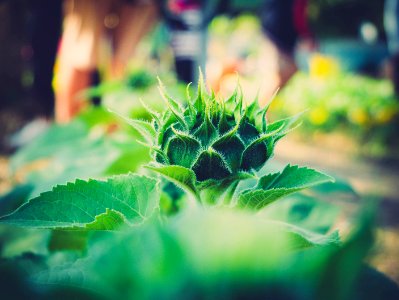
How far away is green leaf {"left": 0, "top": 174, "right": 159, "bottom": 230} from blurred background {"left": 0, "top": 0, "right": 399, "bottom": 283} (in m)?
0.16

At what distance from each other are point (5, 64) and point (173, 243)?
22.3 feet

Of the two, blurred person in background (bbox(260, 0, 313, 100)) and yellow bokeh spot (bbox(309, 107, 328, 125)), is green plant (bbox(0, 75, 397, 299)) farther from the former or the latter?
yellow bokeh spot (bbox(309, 107, 328, 125))

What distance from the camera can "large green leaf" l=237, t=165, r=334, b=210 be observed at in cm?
56

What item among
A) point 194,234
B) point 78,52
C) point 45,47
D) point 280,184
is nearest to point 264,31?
point 78,52

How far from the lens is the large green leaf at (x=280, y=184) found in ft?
1.85

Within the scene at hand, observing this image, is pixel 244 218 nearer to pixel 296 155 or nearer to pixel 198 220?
pixel 198 220

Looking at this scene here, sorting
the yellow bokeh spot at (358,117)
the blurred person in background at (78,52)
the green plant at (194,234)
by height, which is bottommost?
the green plant at (194,234)

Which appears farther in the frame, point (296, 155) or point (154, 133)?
point (296, 155)

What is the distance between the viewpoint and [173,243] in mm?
321

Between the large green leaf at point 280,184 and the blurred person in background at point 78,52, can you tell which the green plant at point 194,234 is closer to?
the large green leaf at point 280,184

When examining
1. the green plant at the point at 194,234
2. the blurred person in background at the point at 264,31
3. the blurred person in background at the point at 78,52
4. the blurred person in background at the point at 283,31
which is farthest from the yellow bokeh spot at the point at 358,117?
the green plant at the point at 194,234

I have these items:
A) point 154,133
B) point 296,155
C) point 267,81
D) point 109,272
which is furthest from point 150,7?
point 109,272

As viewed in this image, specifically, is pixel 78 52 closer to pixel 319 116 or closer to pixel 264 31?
pixel 264 31

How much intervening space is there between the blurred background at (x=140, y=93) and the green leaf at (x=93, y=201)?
157 mm
